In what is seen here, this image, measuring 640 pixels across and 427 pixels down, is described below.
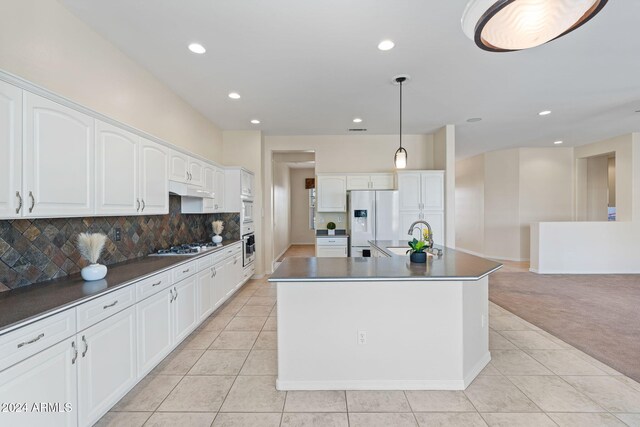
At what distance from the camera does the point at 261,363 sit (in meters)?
2.60

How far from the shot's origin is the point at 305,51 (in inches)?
112

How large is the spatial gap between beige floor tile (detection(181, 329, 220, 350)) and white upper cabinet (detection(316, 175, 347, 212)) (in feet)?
10.6

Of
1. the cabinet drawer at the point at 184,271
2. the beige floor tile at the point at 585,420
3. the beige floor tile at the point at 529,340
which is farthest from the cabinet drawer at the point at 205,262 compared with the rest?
the beige floor tile at the point at 529,340

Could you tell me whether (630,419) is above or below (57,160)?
below

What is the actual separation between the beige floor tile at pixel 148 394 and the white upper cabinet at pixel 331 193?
13.0ft

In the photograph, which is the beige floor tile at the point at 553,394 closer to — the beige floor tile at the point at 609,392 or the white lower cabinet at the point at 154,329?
the beige floor tile at the point at 609,392

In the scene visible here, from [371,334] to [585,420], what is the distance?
1.47 metres

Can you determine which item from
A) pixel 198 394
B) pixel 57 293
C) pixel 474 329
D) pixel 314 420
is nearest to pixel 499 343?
pixel 474 329

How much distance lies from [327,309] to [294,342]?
366 mm

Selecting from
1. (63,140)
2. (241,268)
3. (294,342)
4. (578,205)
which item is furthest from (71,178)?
(578,205)

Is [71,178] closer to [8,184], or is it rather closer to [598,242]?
[8,184]

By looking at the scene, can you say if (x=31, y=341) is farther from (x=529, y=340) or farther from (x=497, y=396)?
(x=529, y=340)

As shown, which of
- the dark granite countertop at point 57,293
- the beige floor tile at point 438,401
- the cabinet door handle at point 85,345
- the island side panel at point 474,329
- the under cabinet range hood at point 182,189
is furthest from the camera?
the under cabinet range hood at point 182,189

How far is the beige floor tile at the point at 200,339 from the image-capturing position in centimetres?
293
